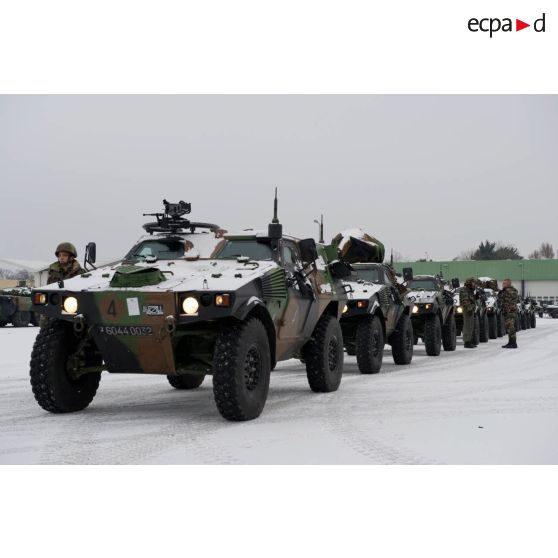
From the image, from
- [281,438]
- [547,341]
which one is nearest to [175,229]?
[281,438]

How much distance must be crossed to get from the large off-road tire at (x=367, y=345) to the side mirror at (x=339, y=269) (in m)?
1.49

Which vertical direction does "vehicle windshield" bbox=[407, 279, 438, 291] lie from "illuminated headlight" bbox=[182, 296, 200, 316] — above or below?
below

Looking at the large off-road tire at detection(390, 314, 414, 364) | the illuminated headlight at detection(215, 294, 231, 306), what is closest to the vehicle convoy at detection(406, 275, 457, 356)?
the large off-road tire at detection(390, 314, 414, 364)

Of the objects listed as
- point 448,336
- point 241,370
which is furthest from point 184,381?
point 448,336

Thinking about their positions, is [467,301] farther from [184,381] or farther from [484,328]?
[184,381]

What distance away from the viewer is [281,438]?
5.73 metres

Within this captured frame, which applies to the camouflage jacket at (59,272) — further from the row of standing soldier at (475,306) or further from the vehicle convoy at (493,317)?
the vehicle convoy at (493,317)

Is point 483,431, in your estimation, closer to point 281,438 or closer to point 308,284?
point 281,438

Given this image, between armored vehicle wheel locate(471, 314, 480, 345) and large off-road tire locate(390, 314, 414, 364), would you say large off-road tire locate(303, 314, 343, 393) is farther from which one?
armored vehicle wheel locate(471, 314, 480, 345)

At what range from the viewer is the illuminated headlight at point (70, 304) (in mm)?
6348

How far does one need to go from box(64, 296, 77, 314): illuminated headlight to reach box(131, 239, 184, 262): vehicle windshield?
4.23ft

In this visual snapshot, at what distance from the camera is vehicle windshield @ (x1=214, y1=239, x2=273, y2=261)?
7594 millimetres

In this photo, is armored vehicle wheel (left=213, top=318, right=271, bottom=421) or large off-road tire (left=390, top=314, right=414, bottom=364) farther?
large off-road tire (left=390, top=314, right=414, bottom=364)

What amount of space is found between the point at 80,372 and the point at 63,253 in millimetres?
2143
